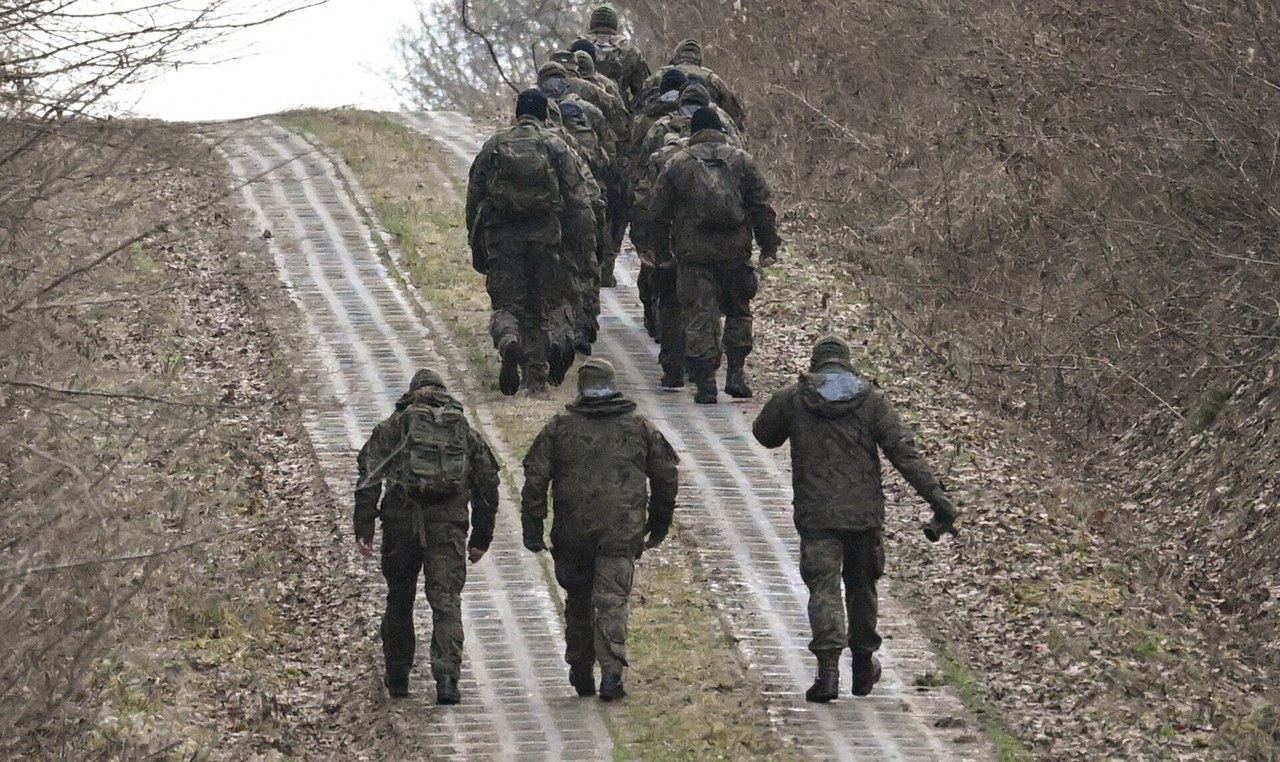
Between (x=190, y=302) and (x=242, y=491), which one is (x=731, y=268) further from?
(x=190, y=302)

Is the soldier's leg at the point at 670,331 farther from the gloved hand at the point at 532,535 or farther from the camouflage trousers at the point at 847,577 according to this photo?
the gloved hand at the point at 532,535

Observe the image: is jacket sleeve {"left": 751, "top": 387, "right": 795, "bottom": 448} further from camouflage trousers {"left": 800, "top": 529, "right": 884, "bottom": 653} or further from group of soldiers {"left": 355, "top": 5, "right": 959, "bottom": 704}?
camouflage trousers {"left": 800, "top": 529, "right": 884, "bottom": 653}

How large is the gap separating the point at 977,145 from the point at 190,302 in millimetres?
9655

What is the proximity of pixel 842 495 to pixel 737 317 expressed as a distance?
616 cm

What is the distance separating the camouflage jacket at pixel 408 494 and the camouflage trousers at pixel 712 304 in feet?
18.9

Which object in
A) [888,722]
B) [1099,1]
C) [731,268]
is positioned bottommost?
[888,722]

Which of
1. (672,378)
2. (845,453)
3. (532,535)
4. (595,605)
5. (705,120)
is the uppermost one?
(705,120)

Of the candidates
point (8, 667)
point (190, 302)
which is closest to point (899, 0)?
point (190, 302)

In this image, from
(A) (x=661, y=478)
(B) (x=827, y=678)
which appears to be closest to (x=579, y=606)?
(A) (x=661, y=478)

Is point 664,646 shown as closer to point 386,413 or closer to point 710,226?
point 710,226

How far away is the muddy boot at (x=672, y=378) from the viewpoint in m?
19.2

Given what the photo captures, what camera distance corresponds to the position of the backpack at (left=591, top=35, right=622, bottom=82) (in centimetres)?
2344

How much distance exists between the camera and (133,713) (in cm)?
1277

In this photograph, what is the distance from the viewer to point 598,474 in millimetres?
12273
